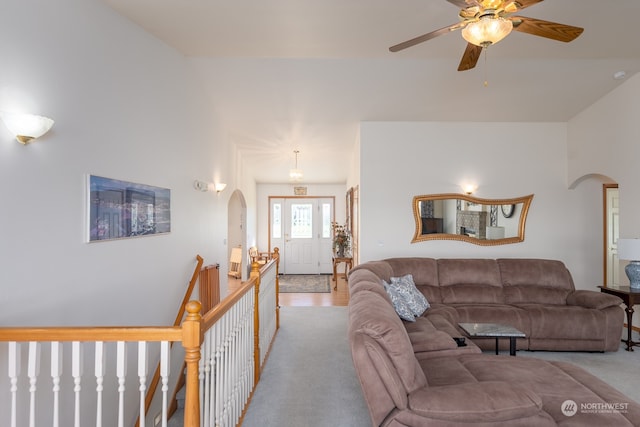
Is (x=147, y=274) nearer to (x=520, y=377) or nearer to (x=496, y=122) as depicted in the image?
(x=520, y=377)

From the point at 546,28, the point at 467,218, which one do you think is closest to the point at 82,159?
the point at 546,28

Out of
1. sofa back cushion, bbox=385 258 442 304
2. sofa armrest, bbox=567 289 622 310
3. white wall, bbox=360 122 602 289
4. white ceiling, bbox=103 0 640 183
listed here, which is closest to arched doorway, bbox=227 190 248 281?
white ceiling, bbox=103 0 640 183

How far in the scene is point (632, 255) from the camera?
3.79 meters

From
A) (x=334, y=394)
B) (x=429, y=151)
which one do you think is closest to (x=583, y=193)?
(x=429, y=151)

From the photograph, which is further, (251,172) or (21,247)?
(251,172)

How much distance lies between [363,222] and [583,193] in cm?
331

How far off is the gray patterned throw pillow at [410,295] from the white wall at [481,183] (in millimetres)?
1374

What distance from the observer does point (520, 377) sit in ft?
7.19

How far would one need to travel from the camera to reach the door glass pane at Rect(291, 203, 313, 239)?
9.22 meters

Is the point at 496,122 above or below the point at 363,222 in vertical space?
above

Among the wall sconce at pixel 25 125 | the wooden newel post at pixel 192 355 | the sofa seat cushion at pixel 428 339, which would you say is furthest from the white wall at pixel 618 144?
the wall sconce at pixel 25 125

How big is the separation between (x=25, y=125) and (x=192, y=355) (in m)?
1.57

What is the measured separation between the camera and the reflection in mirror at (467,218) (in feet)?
17.0

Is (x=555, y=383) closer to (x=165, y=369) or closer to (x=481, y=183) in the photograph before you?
(x=165, y=369)
